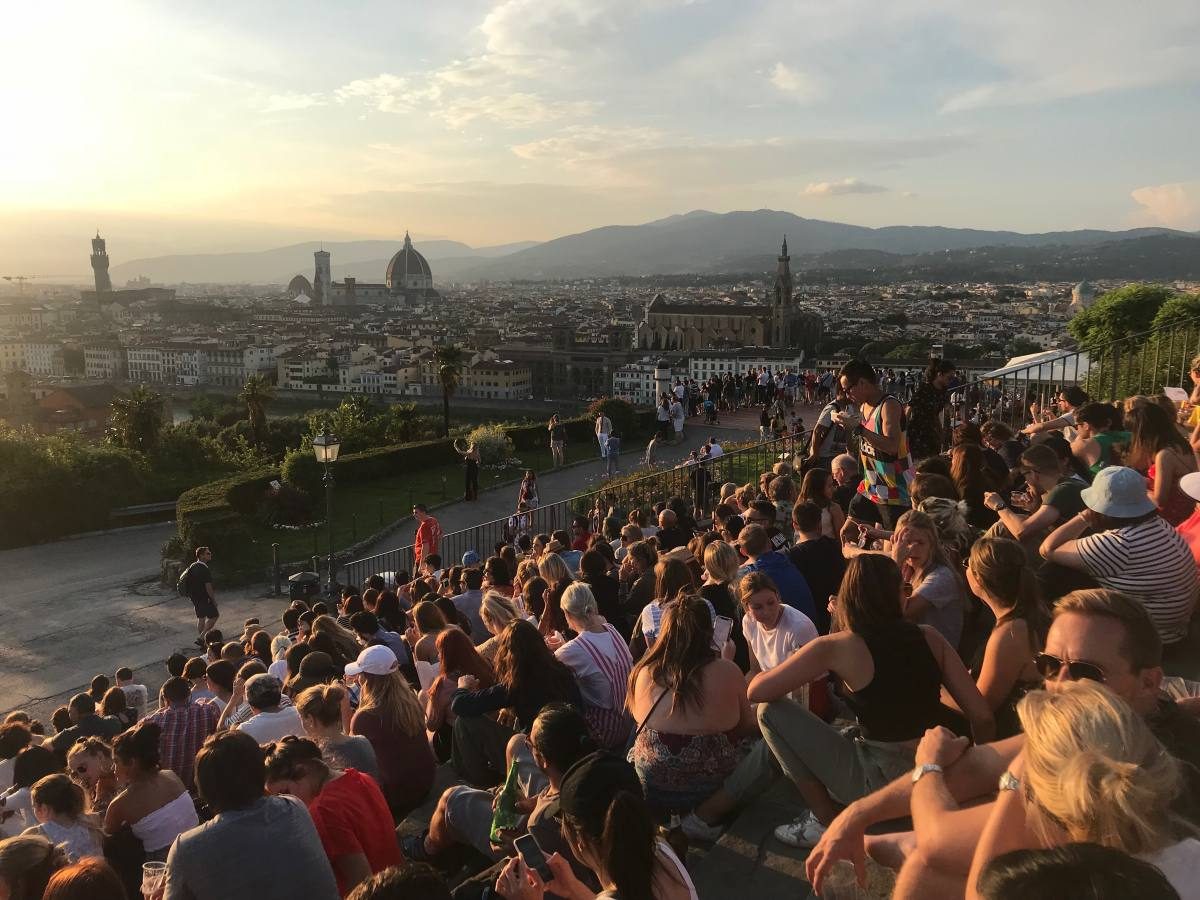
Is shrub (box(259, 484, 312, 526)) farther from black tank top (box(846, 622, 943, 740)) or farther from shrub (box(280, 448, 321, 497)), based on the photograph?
black tank top (box(846, 622, 943, 740))

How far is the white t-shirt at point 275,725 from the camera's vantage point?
15.3 ft

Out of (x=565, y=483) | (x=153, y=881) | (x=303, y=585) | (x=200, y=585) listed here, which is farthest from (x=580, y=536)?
(x=565, y=483)

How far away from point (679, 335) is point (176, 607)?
128 meters

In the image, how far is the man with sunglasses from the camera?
2.45 metres

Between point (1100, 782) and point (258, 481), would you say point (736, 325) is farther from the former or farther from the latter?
point (1100, 782)

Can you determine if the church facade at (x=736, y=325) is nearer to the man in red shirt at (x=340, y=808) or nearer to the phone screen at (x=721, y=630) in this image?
the phone screen at (x=721, y=630)

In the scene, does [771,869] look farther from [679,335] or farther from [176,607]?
[679,335]

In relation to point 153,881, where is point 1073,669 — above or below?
above

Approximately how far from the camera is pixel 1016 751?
2.91 metres

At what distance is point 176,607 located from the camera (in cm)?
1638

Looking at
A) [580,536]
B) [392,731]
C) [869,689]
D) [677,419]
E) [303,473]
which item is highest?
[869,689]

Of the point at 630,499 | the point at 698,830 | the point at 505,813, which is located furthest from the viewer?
the point at 630,499

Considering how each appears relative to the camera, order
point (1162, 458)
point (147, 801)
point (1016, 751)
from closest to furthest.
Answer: point (1016, 751), point (147, 801), point (1162, 458)

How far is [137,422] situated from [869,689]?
113 feet
